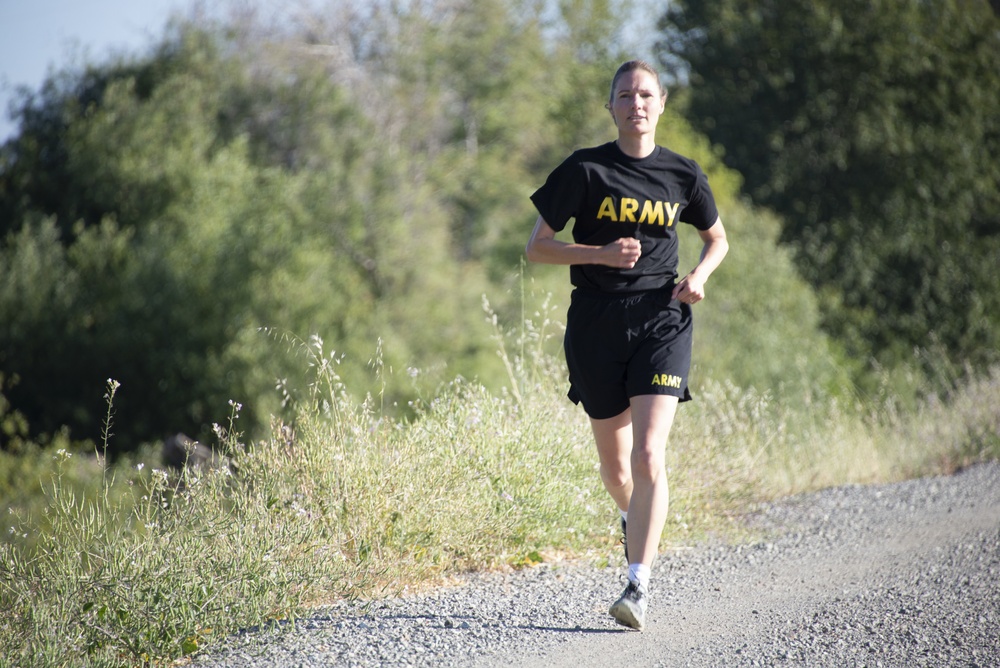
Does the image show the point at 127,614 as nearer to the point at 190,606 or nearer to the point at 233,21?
the point at 190,606

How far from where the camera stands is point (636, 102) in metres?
3.96

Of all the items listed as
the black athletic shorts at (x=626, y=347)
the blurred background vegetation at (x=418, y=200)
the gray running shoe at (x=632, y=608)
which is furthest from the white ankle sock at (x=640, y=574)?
the blurred background vegetation at (x=418, y=200)

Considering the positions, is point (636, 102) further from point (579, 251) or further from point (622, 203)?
point (579, 251)

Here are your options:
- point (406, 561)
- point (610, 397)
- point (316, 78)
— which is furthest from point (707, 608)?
point (316, 78)

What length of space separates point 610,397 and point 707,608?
3.39 ft

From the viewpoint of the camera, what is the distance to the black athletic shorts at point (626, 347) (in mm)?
3914

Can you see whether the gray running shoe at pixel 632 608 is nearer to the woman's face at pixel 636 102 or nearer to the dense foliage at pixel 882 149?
the woman's face at pixel 636 102

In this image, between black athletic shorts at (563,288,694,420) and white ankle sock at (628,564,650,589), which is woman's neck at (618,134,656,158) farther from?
white ankle sock at (628,564,650,589)

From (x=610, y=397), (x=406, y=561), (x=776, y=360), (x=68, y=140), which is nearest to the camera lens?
(x=610, y=397)

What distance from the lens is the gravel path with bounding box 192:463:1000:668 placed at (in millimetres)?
3576

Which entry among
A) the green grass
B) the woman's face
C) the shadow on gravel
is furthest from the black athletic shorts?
the green grass

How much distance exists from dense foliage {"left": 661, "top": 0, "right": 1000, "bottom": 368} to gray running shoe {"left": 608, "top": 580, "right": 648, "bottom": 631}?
77.5 ft

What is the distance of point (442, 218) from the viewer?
31938 millimetres

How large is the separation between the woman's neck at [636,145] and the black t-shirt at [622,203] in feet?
0.07
